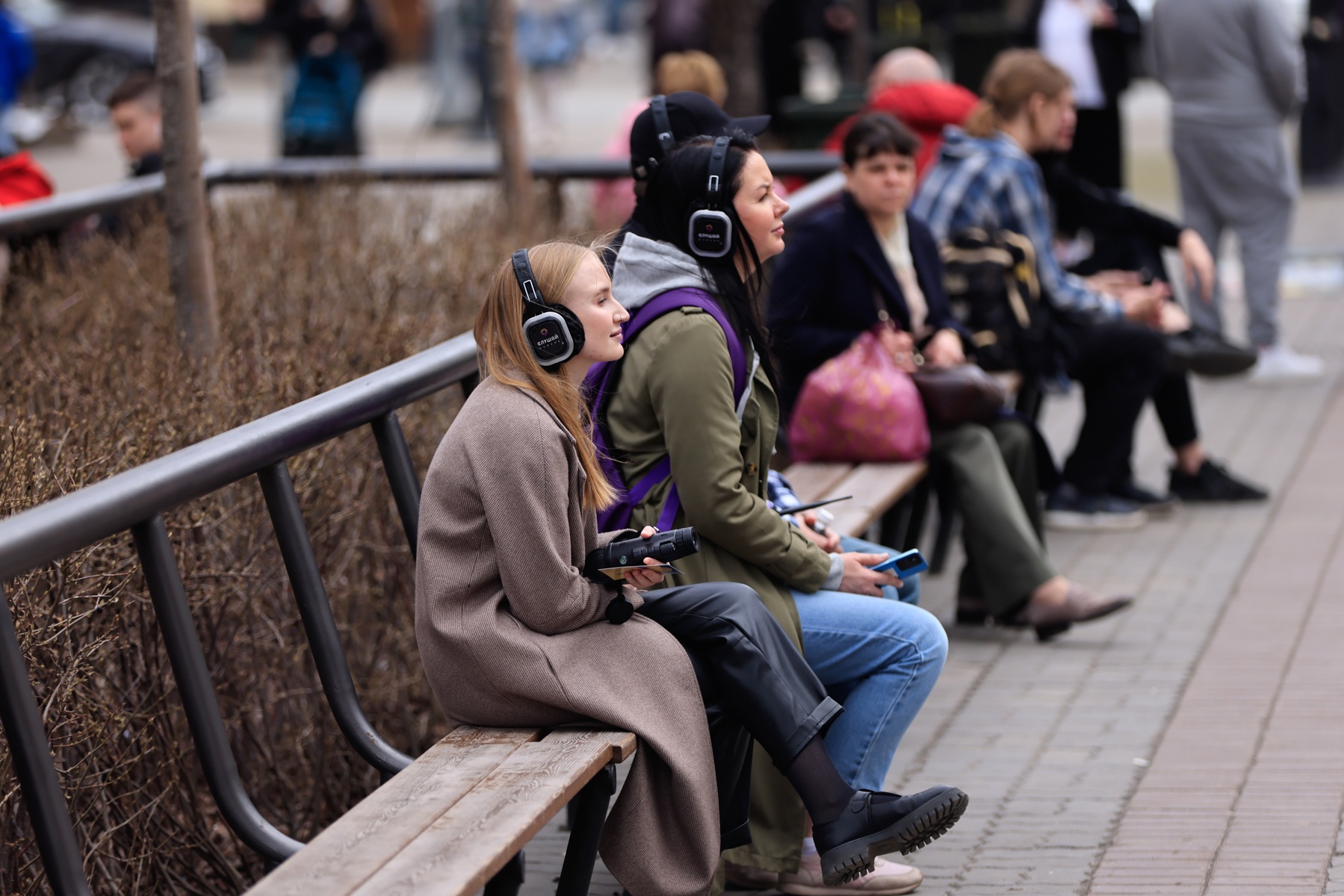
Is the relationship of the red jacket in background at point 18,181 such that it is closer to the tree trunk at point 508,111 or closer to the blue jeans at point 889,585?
the tree trunk at point 508,111

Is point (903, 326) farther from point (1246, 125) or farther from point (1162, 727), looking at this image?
point (1246, 125)

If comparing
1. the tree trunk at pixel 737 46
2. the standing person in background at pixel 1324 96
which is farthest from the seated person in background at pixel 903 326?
the standing person in background at pixel 1324 96

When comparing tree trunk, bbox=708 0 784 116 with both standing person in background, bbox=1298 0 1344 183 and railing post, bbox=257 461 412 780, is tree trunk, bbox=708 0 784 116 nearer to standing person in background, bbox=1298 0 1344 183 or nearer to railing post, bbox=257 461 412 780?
standing person in background, bbox=1298 0 1344 183

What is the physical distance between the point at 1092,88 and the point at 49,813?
31.5 ft

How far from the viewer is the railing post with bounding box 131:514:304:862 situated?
288cm

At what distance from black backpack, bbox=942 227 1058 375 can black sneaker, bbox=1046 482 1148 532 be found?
691mm

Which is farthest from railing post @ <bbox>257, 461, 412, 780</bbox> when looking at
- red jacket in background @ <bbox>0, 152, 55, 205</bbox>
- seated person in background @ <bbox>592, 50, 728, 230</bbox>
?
seated person in background @ <bbox>592, 50, 728, 230</bbox>

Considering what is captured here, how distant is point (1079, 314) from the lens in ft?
21.7

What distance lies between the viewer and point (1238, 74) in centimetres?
897

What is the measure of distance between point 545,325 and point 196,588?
101cm

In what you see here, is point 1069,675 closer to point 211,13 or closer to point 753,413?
point 753,413

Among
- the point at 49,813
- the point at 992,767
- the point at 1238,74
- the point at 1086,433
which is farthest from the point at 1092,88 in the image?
the point at 49,813

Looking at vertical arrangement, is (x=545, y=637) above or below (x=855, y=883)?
above

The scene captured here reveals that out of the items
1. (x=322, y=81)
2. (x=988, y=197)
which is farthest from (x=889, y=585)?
(x=322, y=81)
